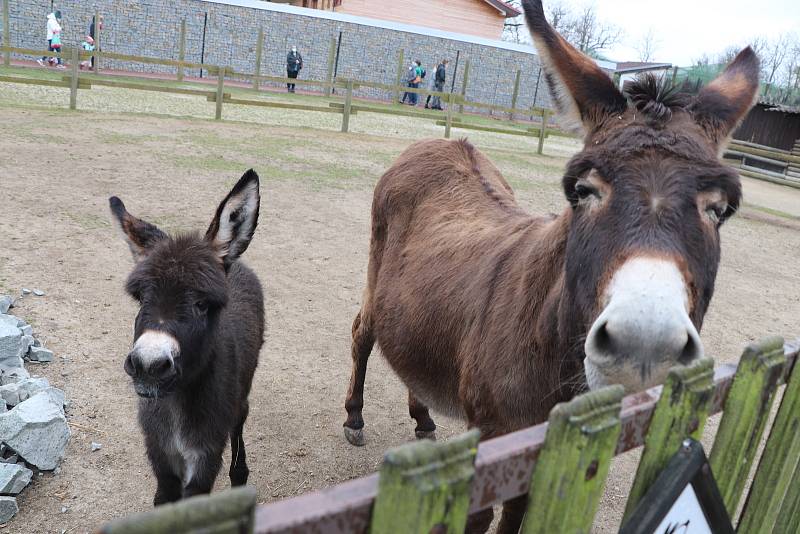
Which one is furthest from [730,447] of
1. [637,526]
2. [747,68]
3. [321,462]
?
[321,462]

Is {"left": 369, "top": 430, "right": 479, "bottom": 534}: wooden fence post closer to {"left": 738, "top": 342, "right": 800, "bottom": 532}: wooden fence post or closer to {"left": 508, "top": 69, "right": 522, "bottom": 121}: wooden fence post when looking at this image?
{"left": 738, "top": 342, "right": 800, "bottom": 532}: wooden fence post

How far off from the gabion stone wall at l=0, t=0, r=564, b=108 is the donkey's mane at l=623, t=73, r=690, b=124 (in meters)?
27.8

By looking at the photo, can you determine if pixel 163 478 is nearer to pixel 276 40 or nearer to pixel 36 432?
pixel 36 432

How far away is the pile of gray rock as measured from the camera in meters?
3.08

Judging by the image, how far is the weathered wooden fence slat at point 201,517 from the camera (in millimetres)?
743

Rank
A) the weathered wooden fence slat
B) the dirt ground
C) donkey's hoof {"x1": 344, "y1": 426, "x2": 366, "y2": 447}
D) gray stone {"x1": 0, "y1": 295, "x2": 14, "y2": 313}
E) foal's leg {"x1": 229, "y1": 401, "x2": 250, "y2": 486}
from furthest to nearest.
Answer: gray stone {"x1": 0, "y1": 295, "x2": 14, "y2": 313}, donkey's hoof {"x1": 344, "y1": 426, "x2": 366, "y2": 447}, the dirt ground, foal's leg {"x1": 229, "y1": 401, "x2": 250, "y2": 486}, the weathered wooden fence slat

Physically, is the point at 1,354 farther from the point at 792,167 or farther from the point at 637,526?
A: the point at 792,167

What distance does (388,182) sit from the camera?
4.34 m

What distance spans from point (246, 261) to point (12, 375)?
3.07 meters

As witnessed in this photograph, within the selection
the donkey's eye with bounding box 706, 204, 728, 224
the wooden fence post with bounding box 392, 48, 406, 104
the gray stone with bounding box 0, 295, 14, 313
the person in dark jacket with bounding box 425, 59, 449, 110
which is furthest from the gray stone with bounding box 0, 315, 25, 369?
the person in dark jacket with bounding box 425, 59, 449, 110

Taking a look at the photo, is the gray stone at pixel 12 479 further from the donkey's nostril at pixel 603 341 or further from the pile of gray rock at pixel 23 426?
the donkey's nostril at pixel 603 341

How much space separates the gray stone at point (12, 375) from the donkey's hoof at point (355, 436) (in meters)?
2.10

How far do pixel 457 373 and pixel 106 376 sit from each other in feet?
8.82

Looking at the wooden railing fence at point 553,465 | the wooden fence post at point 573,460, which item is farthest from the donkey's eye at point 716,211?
the wooden fence post at point 573,460
